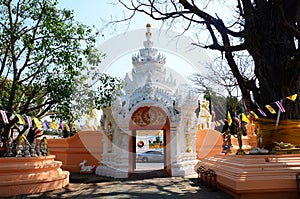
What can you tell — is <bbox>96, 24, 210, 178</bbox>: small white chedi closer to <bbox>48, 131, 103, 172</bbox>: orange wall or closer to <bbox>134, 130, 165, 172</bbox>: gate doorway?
<bbox>48, 131, 103, 172</bbox>: orange wall

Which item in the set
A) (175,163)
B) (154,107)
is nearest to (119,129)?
(154,107)

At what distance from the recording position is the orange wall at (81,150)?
14.5 m

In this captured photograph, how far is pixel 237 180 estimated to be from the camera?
584 centimetres

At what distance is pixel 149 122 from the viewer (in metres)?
13.3

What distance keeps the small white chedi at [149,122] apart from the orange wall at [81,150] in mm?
812

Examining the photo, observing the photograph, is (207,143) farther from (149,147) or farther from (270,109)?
(149,147)

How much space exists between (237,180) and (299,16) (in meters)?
4.89

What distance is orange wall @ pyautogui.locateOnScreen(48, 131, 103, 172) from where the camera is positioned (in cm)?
1446

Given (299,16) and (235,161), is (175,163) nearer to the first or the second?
(235,161)

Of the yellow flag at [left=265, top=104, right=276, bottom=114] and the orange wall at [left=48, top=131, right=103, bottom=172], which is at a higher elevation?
the yellow flag at [left=265, top=104, right=276, bottom=114]

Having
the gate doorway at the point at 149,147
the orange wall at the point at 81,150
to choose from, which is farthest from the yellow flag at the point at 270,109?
the gate doorway at the point at 149,147

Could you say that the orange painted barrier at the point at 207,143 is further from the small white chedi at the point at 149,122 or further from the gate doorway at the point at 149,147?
the gate doorway at the point at 149,147

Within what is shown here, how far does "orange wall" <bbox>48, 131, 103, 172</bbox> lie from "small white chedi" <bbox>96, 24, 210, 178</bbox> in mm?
812

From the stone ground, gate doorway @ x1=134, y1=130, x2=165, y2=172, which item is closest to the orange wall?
the stone ground
